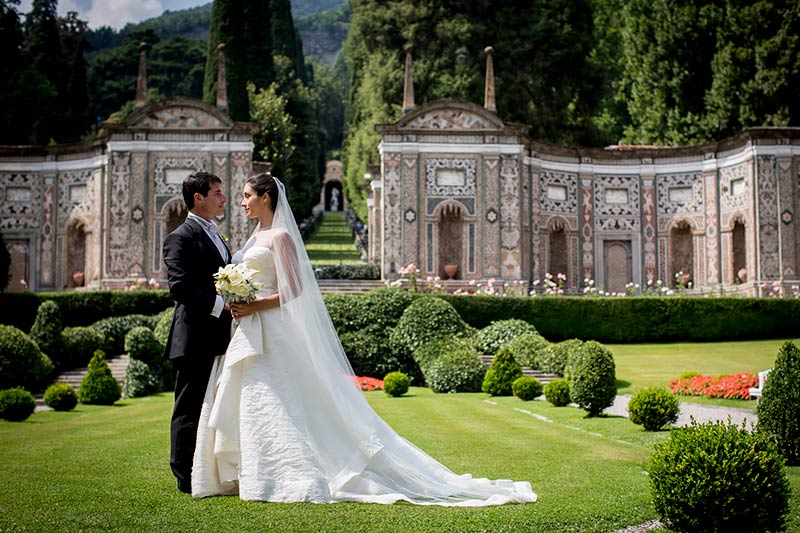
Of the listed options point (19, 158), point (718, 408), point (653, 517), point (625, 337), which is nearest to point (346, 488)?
point (653, 517)

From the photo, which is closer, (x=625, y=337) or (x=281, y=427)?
(x=281, y=427)

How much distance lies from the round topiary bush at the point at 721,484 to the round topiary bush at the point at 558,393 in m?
9.78

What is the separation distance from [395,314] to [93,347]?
8431mm

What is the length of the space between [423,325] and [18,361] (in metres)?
9.24

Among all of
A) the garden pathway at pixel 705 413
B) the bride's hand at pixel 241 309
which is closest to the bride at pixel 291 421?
the bride's hand at pixel 241 309

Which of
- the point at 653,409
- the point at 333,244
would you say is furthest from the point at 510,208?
the point at 333,244

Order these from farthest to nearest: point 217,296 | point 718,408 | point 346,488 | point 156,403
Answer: point 156,403 → point 718,408 → point 217,296 → point 346,488

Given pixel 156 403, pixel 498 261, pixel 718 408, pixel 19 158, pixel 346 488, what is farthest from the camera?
pixel 19 158

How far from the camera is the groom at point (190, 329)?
7.14m

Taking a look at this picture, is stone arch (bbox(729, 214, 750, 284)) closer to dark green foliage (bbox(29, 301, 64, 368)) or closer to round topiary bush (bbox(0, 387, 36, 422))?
dark green foliage (bbox(29, 301, 64, 368))

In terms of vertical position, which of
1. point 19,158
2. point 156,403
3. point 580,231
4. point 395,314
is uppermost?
point 19,158

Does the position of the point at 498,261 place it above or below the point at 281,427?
above

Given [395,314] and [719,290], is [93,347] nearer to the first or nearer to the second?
[395,314]

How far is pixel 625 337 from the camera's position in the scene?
27.8 meters
